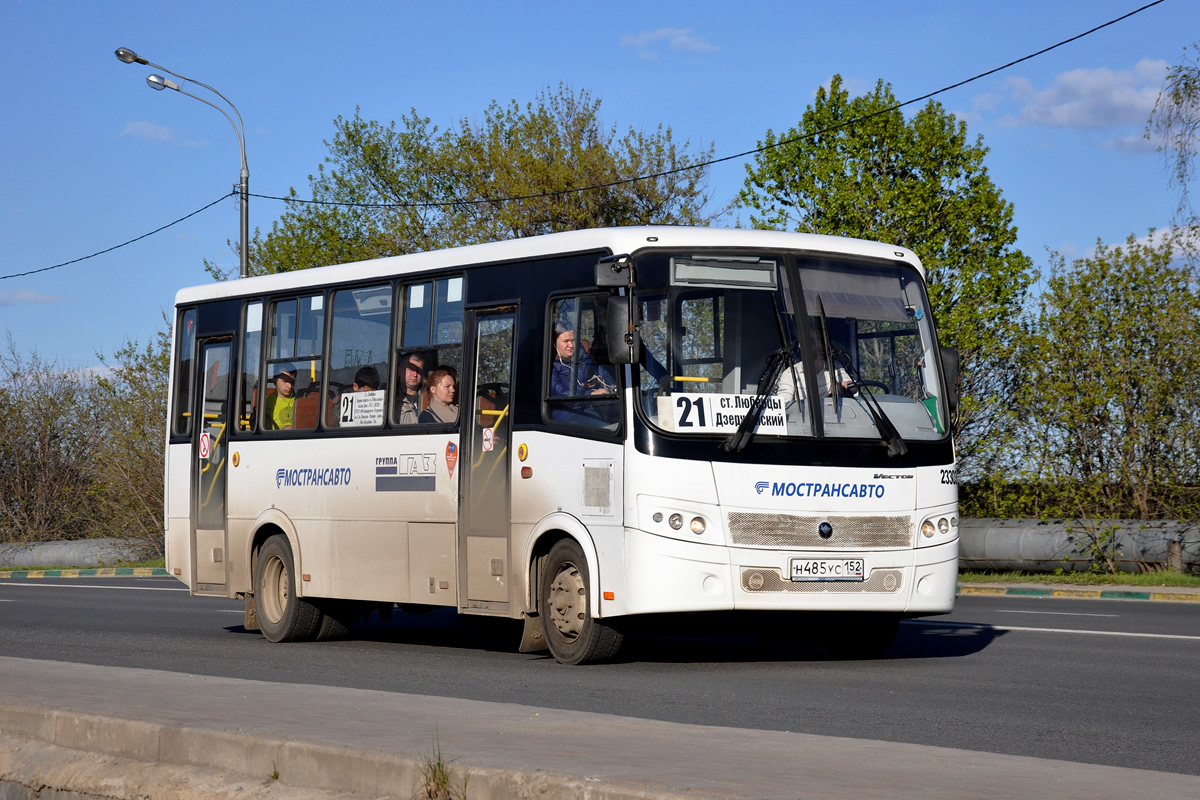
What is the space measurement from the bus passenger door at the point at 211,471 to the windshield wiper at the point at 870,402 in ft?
23.1

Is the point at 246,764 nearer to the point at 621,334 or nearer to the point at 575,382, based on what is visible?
the point at 621,334

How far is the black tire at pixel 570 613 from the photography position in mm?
12398

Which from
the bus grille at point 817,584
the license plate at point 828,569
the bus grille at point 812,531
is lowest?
the bus grille at point 817,584

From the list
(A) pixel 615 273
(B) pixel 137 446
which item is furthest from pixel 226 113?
(A) pixel 615 273

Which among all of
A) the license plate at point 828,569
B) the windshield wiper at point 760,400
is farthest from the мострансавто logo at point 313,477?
the license plate at point 828,569

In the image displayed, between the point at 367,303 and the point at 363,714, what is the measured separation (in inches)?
288

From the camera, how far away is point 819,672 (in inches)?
484

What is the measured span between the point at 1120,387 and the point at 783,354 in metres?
16.1

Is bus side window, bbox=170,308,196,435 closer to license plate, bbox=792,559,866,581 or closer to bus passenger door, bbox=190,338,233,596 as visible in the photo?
bus passenger door, bbox=190,338,233,596

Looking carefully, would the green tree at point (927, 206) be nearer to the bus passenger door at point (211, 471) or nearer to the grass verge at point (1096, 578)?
the grass verge at point (1096, 578)

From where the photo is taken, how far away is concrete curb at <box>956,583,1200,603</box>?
882 inches

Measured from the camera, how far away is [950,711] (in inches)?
386

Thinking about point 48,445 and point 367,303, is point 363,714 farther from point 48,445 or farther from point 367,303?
point 48,445

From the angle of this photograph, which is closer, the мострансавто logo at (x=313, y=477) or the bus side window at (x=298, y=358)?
the мострансавто logo at (x=313, y=477)
